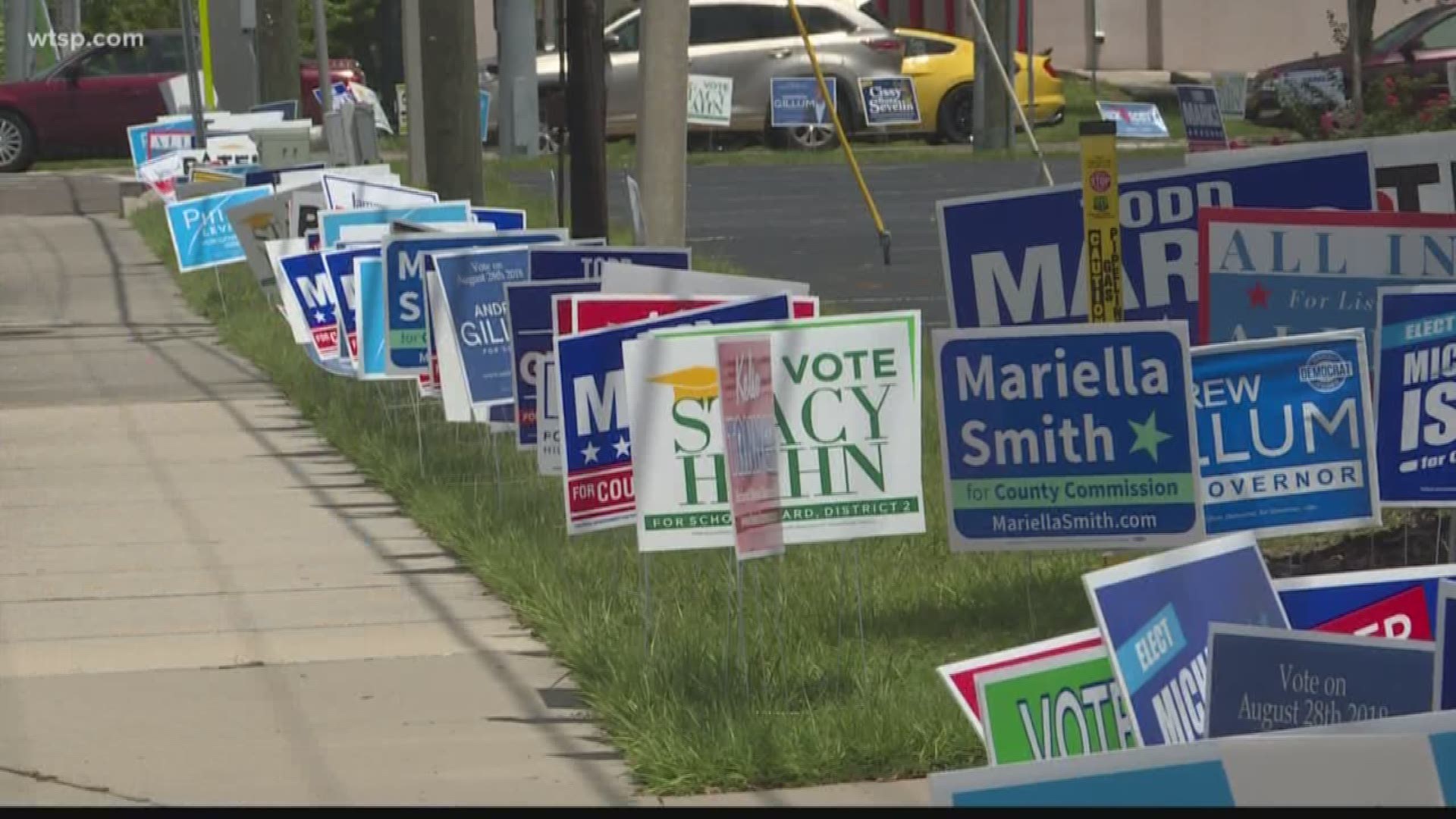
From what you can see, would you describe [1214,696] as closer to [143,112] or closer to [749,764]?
[749,764]

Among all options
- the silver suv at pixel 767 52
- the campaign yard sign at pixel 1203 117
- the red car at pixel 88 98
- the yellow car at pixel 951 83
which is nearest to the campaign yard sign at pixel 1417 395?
the campaign yard sign at pixel 1203 117

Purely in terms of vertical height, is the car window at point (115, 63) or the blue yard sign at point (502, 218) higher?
the car window at point (115, 63)

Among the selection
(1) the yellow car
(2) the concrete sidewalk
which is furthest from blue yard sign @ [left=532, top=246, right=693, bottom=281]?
(1) the yellow car

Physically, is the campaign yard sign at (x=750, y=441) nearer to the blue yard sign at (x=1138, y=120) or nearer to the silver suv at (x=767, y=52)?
the blue yard sign at (x=1138, y=120)

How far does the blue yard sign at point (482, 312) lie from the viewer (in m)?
9.96

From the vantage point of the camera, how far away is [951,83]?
3384cm

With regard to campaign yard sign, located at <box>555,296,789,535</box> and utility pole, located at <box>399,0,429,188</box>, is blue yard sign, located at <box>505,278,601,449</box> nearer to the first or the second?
campaign yard sign, located at <box>555,296,789,535</box>

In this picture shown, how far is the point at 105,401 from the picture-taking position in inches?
564

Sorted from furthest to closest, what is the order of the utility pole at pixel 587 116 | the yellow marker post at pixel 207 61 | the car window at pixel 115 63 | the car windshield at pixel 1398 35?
the car window at pixel 115 63, the car windshield at pixel 1398 35, the yellow marker post at pixel 207 61, the utility pole at pixel 587 116

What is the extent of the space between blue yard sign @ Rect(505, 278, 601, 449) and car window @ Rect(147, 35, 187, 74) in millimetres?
26127

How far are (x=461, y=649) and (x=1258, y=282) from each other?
255 centimetres

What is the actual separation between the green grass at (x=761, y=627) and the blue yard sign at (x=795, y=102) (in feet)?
67.5

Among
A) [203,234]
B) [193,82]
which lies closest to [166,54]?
[193,82]

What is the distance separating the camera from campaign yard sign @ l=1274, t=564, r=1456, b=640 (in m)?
4.91
